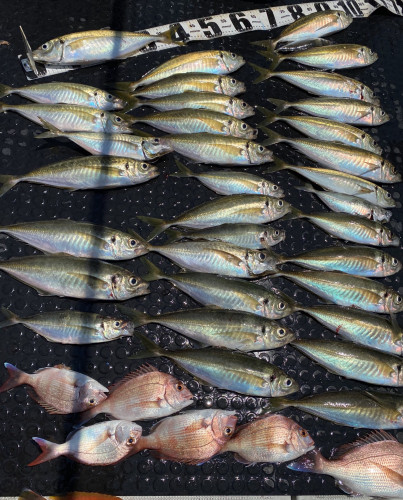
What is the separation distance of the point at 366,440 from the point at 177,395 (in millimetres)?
873

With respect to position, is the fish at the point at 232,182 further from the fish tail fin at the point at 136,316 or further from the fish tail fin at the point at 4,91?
the fish tail fin at the point at 4,91

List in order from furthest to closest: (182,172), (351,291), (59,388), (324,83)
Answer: (324,83), (182,172), (351,291), (59,388)

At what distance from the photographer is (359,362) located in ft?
7.38

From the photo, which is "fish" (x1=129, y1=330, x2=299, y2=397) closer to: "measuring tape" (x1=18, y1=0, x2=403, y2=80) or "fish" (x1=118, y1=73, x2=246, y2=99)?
"fish" (x1=118, y1=73, x2=246, y2=99)

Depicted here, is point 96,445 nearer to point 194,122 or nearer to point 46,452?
point 46,452

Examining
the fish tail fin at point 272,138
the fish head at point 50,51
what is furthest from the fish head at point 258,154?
the fish head at point 50,51

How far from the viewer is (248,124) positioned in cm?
289

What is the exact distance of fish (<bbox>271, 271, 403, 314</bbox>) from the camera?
7.97 feet

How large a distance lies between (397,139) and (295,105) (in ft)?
2.33

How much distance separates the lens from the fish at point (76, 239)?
234 cm

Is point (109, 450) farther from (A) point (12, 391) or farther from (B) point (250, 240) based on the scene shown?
(B) point (250, 240)

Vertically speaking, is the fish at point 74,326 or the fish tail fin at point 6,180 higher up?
the fish tail fin at point 6,180

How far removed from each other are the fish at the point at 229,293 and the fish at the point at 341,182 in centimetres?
77

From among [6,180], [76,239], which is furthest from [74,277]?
[6,180]
